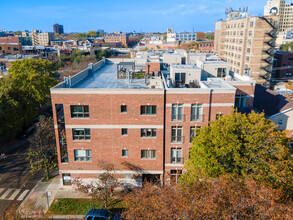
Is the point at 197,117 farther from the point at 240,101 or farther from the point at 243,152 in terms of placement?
the point at 240,101

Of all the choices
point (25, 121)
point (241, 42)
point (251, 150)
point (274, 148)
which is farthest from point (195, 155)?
point (241, 42)

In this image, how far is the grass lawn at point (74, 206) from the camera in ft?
86.3

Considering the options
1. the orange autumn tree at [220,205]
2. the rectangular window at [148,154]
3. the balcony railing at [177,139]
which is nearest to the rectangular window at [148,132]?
the rectangular window at [148,154]

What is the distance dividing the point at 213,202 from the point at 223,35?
10675 centimetres

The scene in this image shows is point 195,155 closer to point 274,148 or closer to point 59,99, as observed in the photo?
point 274,148

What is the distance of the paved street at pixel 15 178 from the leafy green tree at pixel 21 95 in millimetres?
5052

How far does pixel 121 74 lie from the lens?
3600cm

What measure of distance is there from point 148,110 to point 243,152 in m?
11.5

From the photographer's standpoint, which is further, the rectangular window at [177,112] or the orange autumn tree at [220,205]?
the rectangular window at [177,112]

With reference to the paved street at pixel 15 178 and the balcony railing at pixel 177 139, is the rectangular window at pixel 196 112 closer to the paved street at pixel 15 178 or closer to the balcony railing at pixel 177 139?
the balcony railing at pixel 177 139

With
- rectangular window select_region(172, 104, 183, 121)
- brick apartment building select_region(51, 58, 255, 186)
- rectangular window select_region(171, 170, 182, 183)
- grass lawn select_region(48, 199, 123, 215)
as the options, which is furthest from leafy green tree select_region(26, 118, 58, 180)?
rectangular window select_region(172, 104, 183, 121)

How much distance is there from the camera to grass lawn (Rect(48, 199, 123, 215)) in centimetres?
2630

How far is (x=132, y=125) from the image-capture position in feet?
91.6

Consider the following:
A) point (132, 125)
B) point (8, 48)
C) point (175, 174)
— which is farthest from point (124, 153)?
point (8, 48)
